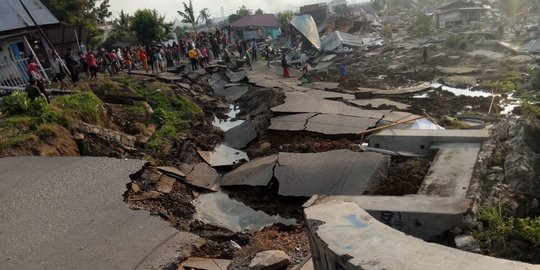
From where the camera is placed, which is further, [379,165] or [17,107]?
[17,107]

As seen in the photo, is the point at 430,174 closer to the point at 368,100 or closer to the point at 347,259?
the point at 347,259

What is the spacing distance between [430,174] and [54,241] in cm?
574

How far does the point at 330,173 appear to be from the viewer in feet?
24.8

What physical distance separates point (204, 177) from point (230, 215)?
5.65 feet

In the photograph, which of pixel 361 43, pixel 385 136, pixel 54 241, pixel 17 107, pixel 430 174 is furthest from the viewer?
pixel 361 43

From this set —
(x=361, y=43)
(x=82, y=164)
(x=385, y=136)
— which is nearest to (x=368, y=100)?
(x=385, y=136)

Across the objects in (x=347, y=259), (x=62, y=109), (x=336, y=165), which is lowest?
(x=336, y=165)

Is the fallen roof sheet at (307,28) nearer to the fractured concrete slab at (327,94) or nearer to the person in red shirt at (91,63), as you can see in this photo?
the fractured concrete slab at (327,94)

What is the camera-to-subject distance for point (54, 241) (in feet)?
18.0

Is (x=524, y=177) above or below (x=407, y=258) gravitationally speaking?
below

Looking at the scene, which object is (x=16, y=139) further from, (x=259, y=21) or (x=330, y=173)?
(x=259, y=21)

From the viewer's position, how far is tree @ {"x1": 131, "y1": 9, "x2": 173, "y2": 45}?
83.6 ft

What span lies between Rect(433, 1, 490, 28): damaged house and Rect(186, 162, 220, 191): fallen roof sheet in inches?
1210

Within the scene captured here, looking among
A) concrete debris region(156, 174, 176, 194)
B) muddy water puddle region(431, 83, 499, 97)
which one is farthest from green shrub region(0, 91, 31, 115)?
muddy water puddle region(431, 83, 499, 97)
